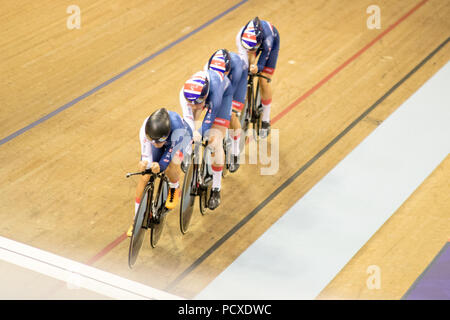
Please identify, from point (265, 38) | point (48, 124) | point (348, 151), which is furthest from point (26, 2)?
point (348, 151)

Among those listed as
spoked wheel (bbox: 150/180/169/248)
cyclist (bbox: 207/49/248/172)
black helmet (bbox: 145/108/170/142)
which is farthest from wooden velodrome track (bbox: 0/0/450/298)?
black helmet (bbox: 145/108/170/142)

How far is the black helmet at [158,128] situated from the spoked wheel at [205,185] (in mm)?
763

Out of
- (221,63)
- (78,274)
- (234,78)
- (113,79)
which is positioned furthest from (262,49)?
(78,274)

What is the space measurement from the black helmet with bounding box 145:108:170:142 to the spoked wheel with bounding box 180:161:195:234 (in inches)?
21.4

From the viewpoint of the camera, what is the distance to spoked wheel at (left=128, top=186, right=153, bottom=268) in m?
4.09

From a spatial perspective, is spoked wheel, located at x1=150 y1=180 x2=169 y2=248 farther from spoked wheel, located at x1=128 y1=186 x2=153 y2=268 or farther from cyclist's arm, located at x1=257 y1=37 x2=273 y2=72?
cyclist's arm, located at x1=257 y1=37 x2=273 y2=72

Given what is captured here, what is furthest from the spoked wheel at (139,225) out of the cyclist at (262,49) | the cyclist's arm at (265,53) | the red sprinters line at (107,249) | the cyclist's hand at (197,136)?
the cyclist's arm at (265,53)

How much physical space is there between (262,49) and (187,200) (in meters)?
1.56

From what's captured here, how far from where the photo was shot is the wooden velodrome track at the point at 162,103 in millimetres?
4715

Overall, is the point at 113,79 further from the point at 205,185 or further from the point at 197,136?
the point at 197,136

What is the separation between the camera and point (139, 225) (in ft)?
13.7

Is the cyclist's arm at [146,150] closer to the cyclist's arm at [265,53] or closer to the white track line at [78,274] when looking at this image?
the white track line at [78,274]

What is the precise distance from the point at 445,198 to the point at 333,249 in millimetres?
1146
